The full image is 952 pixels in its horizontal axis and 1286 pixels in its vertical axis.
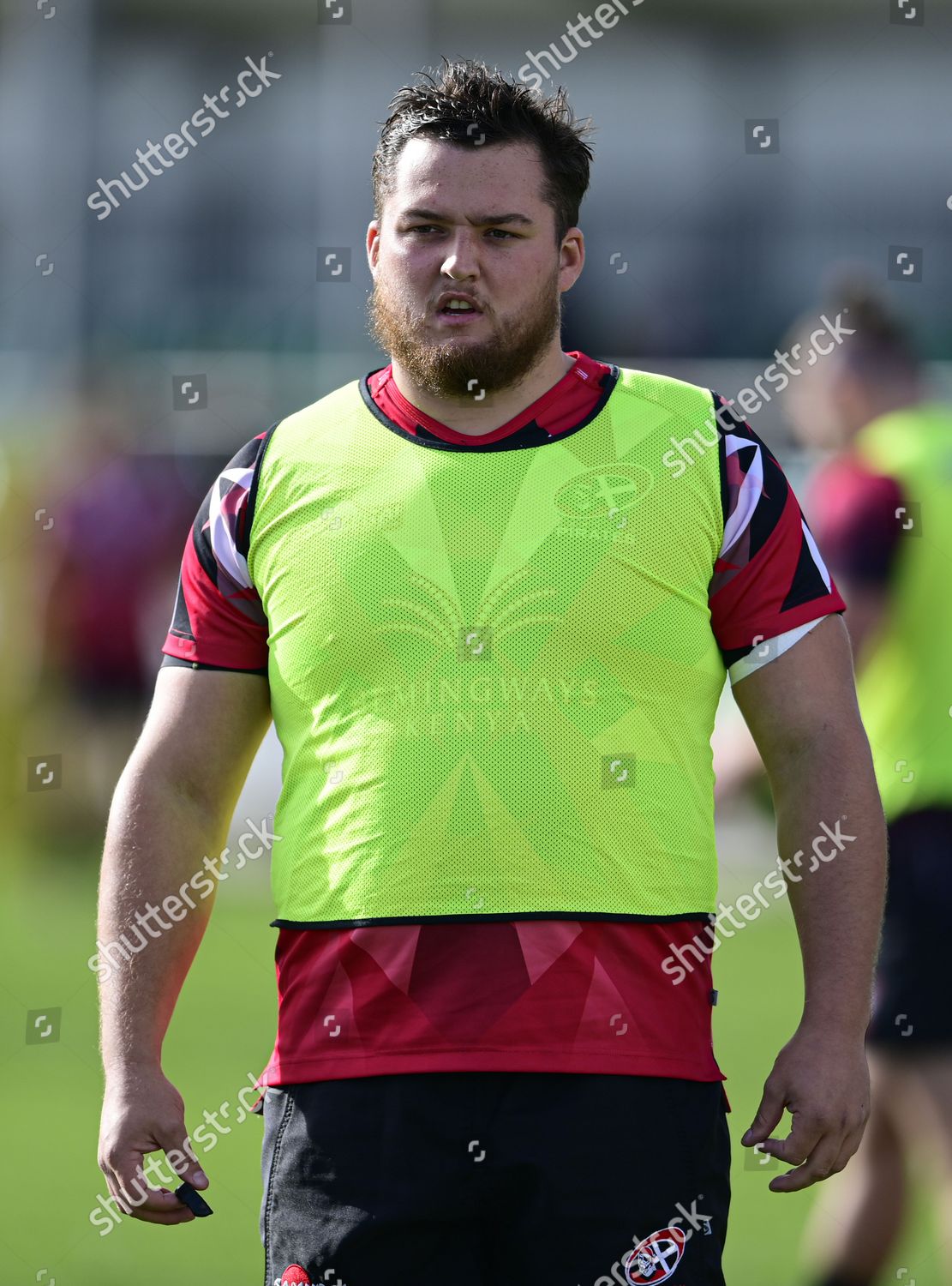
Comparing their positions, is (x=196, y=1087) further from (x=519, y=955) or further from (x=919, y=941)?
(x=519, y=955)

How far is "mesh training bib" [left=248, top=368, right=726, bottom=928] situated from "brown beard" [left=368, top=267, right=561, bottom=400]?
10cm

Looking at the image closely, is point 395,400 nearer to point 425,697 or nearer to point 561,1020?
point 425,697

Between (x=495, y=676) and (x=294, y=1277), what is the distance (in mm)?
797

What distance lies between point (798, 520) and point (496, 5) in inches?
590

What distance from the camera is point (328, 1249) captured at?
204cm

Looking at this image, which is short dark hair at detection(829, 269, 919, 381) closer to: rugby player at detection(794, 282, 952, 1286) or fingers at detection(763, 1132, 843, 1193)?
rugby player at detection(794, 282, 952, 1286)

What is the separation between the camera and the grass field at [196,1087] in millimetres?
4027

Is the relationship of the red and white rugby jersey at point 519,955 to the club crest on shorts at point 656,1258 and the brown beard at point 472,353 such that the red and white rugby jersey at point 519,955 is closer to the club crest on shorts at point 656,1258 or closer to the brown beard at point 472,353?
the brown beard at point 472,353

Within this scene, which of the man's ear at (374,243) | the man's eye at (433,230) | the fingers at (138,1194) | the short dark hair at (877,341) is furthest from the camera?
the short dark hair at (877,341)

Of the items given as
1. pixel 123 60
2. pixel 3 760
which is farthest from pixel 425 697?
pixel 123 60

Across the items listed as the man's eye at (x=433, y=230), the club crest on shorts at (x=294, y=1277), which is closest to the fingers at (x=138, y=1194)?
the club crest on shorts at (x=294, y=1277)

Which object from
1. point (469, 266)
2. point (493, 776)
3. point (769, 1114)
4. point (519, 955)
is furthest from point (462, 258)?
point (769, 1114)

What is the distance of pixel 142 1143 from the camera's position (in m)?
2.14

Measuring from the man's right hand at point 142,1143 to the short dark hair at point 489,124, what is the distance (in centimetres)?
126
